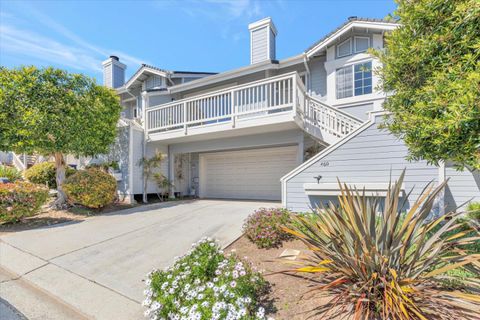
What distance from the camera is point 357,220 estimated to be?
271cm

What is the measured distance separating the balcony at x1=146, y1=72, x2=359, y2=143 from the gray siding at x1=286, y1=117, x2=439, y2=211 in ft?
4.49

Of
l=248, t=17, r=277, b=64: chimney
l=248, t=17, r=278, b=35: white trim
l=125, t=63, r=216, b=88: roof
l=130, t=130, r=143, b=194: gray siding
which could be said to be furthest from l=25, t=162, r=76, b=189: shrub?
l=248, t=17, r=278, b=35: white trim

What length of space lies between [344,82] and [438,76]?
6.95m

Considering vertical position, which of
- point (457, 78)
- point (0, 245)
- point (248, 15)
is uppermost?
point (248, 15)

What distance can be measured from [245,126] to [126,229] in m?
4.90

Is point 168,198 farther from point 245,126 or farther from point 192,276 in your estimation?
point 192,276

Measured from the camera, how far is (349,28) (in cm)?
881

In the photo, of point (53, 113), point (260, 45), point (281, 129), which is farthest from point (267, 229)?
point (260, 45)

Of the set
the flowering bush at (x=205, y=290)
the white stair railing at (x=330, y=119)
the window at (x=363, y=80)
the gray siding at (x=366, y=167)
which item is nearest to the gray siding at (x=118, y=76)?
the white stair railing at (x=330, y=119)

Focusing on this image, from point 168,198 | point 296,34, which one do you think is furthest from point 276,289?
point 296,34

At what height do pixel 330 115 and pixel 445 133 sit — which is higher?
pixel 330 115

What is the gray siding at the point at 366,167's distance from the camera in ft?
17.4

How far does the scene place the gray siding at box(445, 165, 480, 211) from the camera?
4875 mm

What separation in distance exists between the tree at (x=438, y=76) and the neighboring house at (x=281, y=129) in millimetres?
787
